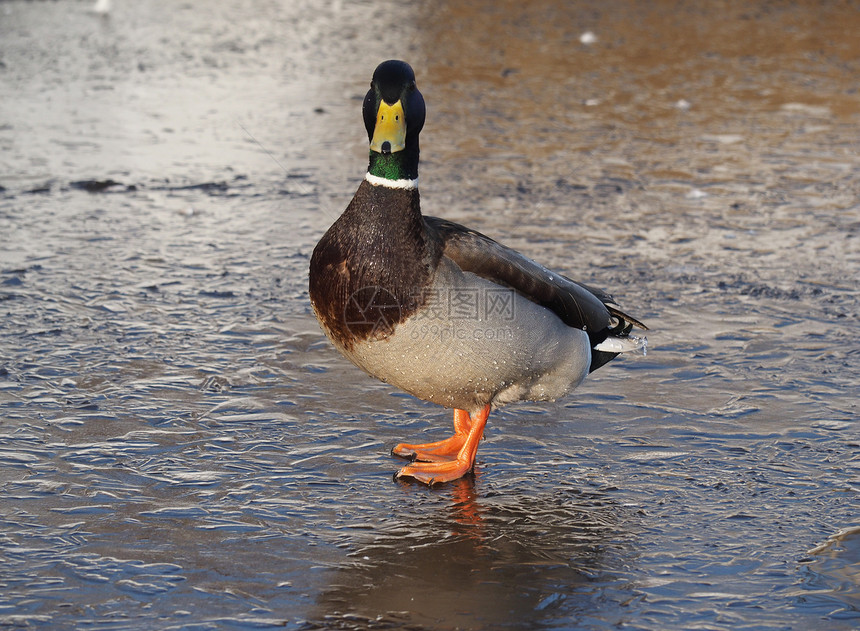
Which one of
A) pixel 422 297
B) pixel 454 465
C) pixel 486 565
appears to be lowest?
pixel 486 565

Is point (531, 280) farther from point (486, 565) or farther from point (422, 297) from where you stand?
point (486, 565)

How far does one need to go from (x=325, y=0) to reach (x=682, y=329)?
37.1 feet

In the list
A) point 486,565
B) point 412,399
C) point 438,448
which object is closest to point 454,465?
point 438,448

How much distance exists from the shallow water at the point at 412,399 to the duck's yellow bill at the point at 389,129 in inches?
44.9

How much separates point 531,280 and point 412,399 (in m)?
1.01

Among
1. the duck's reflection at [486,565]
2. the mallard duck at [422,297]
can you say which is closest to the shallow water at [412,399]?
the duck's reflection at [486,565]

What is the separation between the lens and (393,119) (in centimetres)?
355

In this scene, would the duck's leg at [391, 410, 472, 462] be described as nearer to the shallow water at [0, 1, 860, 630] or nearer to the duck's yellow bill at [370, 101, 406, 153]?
the shallow water at [0, 1, 860, 630]

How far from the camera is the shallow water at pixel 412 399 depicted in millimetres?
3055

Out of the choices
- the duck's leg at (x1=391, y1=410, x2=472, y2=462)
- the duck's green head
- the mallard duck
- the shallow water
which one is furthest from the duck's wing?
the duck's leg at (x1=391, y1=410, x2=472, y2=462)

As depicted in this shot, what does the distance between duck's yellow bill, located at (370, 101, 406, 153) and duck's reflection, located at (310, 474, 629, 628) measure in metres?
1.19

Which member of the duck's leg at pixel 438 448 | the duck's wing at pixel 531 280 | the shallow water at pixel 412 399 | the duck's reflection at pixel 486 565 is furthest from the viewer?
the duck's leg at pixel 438 448

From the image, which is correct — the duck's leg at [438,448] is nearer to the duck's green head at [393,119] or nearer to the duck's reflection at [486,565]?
the duck's reflection at [486,565]

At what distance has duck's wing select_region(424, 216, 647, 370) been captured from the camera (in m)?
3.64
